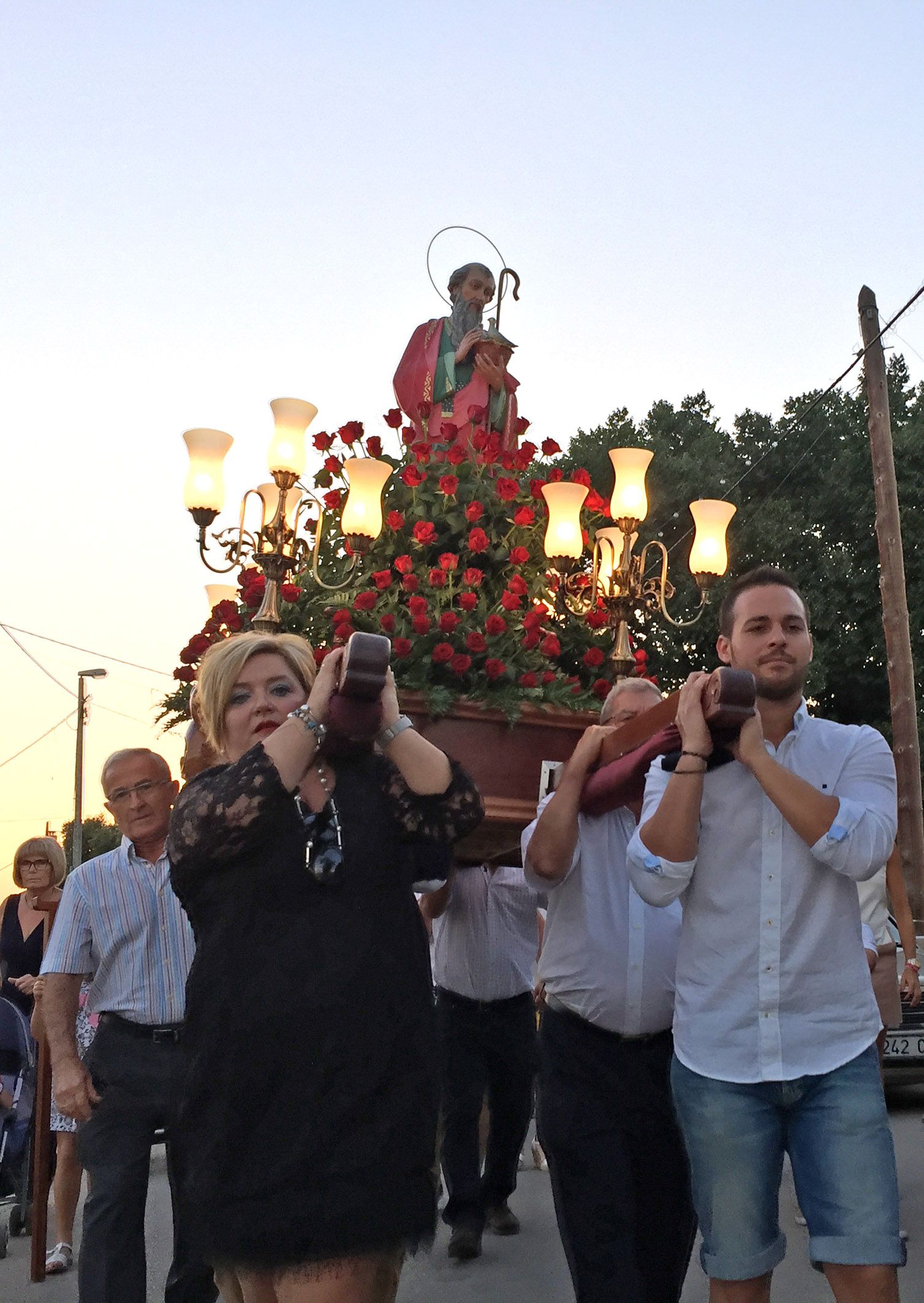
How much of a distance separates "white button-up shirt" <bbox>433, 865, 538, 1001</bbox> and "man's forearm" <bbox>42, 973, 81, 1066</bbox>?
2253 millimetres

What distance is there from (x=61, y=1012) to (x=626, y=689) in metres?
2.02

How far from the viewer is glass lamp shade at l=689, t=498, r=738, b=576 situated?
7.20 meters

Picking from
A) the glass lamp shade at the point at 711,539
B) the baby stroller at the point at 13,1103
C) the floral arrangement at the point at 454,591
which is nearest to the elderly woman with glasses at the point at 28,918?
the baby stroller at the point at 13,1103

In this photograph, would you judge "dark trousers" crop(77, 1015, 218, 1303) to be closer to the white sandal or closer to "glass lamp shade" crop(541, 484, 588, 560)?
"glass lamp shade" crop(541, 484, 588, 560)

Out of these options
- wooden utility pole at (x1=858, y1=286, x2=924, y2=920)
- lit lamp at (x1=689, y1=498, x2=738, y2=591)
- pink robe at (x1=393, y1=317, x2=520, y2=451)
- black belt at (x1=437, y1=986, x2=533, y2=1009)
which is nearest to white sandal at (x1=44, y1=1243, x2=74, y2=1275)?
black belt at (x1=437, y1=986, x2=533, y2=1009)

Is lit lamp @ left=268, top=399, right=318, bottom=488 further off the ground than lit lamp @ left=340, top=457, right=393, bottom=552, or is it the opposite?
lit lamp @ left=268, top=399, right=318, bottom=488

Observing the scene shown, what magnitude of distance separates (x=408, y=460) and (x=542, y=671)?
1176mm

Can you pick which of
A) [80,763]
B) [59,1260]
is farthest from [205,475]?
[80,763]

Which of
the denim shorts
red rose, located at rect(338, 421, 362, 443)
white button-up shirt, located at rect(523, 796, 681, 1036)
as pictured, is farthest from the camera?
red rose, located at rect(338, 421, 362, 443)

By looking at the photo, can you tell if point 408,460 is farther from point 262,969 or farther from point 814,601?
point 814,601

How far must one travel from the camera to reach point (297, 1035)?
95.1 inches

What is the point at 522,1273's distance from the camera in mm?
5613

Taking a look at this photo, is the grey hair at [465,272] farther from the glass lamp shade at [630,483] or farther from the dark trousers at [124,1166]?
the dark trousers at [124,1166]

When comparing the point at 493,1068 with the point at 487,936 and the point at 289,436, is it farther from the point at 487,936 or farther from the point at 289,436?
the point at 289,436
